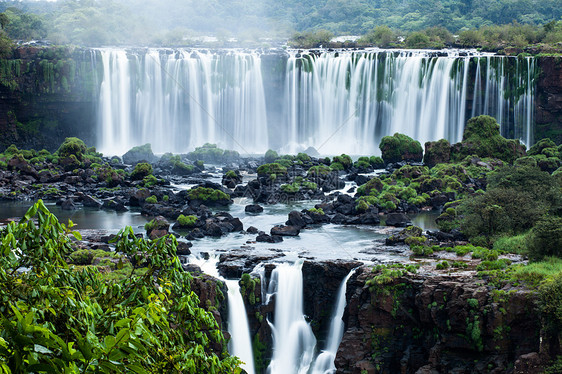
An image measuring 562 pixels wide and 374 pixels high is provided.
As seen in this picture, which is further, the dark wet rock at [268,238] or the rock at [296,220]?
the rock at [296,220]

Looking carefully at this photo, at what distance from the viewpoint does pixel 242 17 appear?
10175 centimetres

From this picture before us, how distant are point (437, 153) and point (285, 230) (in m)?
20.0

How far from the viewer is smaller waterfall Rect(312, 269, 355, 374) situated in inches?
774

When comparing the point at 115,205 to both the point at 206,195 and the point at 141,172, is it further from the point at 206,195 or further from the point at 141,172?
the point at 141,172

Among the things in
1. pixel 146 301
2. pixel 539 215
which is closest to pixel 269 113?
pixel 539 215

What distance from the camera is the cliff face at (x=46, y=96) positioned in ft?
180

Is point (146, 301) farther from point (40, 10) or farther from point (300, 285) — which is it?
point (40, 10)

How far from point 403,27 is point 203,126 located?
141 ft

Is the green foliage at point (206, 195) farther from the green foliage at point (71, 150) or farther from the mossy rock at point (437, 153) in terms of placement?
the mossy rock at point (437, 153)

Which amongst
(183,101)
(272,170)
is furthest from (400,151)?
(183,101)

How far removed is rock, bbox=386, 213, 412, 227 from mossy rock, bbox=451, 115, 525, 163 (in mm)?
15623

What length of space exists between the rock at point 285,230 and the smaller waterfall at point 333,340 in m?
6.79

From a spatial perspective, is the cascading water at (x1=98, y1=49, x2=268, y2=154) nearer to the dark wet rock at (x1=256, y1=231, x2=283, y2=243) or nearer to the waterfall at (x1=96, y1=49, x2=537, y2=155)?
the waterfall at (x1=96, y1=49, x2=537, y2=155)

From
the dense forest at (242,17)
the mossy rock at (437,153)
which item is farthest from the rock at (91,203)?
the dense forest at (242,17)
